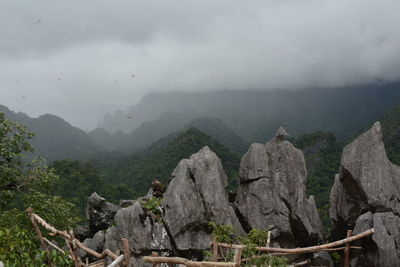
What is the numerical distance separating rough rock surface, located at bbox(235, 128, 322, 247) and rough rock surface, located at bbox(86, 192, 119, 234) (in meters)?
6.28

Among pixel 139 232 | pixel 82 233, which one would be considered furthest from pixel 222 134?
pixel 139 232

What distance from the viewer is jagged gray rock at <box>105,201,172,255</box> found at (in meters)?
12.1

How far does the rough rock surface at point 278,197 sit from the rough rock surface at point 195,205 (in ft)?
3.23

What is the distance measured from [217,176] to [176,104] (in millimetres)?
153229

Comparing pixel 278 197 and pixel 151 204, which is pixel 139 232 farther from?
pixel 278 197

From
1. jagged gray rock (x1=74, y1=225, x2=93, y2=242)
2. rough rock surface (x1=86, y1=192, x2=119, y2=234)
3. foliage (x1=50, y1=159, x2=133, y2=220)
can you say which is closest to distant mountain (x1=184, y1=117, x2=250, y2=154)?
foliage (x1=50, y1=159, x2=133, y2=220)

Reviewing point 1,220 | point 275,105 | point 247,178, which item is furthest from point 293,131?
point 1,220

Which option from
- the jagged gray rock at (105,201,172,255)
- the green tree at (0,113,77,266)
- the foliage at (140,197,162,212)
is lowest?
the jagged gray rock at (105,201,172,255)

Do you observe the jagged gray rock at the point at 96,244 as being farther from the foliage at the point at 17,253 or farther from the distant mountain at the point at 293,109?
the distant mountain at the point at 293,109

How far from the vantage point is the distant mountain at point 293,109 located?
8094 centimetres

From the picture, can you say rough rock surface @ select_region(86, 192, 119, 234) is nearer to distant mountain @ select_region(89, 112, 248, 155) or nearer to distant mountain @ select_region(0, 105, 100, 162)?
distant mountain @ select_region(89, 112, 248, 155)

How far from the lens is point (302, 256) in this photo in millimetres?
12711

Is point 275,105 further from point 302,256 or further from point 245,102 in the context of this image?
point 302,256

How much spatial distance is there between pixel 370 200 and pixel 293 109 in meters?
103
